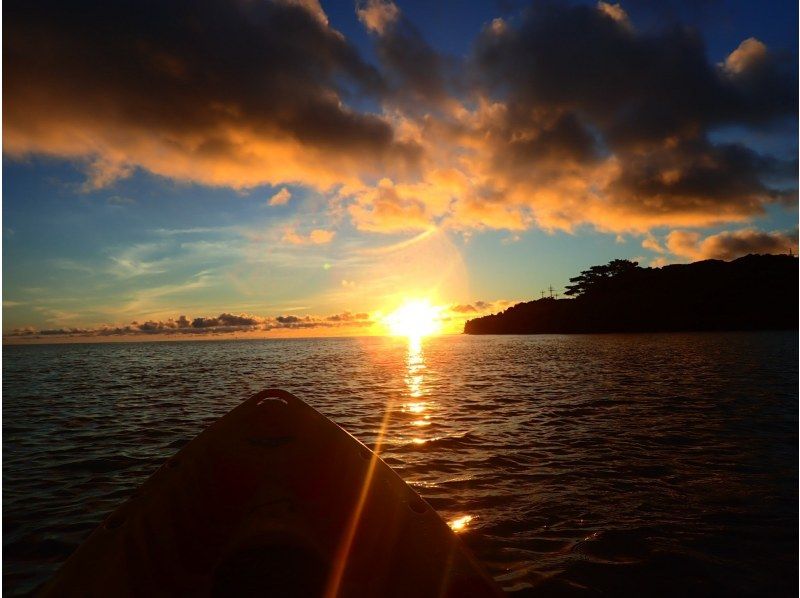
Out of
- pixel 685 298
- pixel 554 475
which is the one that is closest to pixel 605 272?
pixel 685 298

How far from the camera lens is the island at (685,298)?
126 metres

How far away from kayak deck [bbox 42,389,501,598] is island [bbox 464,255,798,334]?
508 ft

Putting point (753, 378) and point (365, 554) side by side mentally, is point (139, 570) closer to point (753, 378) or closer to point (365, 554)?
point (365, 554)

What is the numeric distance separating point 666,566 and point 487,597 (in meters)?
3.21

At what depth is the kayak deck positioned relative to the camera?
367 cm

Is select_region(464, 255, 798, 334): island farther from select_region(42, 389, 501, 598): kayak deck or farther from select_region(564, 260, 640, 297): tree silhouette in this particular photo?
select_region(42, 389, 501, 598): kayak deck

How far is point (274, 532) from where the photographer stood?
4.90 metres

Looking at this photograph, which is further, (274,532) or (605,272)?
(605,272)

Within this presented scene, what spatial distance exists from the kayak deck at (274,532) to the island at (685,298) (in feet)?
508

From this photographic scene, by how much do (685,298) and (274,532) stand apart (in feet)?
535

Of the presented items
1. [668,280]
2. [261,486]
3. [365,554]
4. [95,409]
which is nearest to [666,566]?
[365,554]

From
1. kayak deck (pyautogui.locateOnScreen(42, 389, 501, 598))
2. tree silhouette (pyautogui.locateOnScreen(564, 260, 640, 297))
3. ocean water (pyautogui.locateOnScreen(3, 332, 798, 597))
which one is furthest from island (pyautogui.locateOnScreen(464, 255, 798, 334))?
kayak deck (pyautogui.locateOnScreen(42, 389, 501, 598))

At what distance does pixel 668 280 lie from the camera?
14712 centimetres

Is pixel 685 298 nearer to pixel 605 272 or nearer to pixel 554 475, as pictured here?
pixel 605 272
